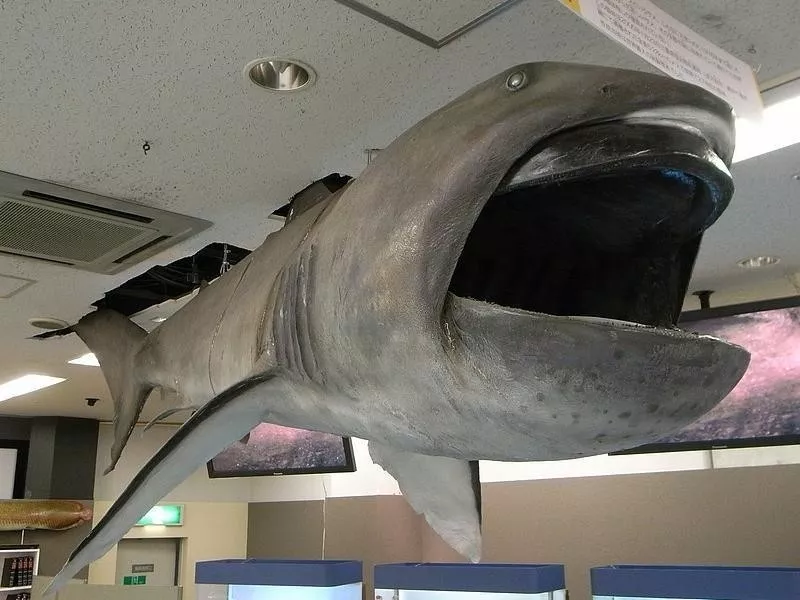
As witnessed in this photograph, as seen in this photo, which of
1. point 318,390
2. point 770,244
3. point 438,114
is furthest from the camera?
point 770,244

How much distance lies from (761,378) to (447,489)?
2024 mm

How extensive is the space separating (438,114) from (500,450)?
435 millimetres

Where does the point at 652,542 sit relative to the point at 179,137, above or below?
below

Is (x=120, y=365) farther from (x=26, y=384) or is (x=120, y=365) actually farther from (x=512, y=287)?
(x=26, y=384)

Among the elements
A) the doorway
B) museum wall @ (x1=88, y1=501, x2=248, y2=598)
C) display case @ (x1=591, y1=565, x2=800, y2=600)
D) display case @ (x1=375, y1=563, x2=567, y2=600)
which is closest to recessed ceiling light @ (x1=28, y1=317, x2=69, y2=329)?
display case @ (x1=375, y1=563, x2=567, y2=600)

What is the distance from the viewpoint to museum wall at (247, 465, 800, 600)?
10.6 ft

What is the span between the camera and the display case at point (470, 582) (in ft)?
9.10

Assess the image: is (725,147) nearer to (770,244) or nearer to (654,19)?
(654,19)

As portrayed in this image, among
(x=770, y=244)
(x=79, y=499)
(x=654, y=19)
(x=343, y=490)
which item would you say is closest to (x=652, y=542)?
(x=770, y=244)

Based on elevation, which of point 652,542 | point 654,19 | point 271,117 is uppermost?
point 271,117

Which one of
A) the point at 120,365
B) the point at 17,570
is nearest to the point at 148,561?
the point at 17,570

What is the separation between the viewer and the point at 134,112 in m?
1.69

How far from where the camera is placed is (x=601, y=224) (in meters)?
0.92

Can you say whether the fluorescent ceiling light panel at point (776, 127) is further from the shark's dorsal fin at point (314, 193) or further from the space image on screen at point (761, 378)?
the space image on screen at point (761, 378)
